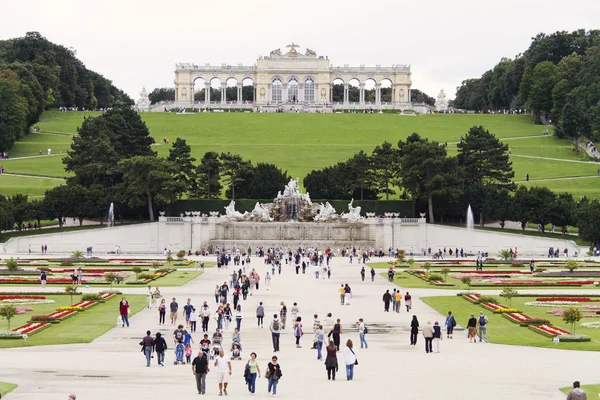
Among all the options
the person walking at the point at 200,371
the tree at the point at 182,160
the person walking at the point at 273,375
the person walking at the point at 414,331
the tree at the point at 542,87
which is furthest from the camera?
the tree at the point at 542,87

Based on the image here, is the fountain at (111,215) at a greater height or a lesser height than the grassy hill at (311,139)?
lesser

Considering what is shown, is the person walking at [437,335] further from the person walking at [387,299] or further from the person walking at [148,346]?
the person walking at [387,299]

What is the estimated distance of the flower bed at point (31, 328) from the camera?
94.2ft

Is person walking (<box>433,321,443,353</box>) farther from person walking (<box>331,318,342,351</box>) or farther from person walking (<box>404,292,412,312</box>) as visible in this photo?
person walking (<box>404,292,412,312</box>)

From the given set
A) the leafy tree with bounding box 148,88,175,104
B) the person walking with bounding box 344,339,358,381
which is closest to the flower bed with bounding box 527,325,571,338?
the person walking with bounding box 344,339,358,381

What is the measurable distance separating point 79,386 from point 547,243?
167 feet

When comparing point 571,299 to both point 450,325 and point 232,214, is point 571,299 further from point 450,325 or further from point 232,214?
point 232,214

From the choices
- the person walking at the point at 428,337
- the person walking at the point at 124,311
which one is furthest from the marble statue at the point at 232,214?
the person walking at the point at 428,337

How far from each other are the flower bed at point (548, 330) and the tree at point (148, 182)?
47.1 m

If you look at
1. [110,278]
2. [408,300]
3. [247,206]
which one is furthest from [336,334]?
[247,206]

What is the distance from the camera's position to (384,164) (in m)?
78.9

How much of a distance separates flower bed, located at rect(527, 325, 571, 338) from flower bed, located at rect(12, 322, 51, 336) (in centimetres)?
1344

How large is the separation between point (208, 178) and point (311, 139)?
77.2 ft

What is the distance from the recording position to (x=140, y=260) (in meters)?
60.3
